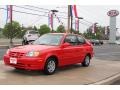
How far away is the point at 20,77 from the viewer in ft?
31.7

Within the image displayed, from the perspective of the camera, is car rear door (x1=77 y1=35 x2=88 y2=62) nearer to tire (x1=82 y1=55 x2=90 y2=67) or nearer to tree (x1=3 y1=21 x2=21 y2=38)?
tire (x1=82 y1=55 x2=90 y2=67)

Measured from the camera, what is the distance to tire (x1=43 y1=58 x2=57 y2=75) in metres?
10.1

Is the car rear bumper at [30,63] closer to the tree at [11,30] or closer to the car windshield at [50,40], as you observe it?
the car windshield at [50,40]

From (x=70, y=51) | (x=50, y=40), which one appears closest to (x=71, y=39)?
(x=70, y=51)

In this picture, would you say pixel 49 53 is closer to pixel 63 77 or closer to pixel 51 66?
pixel 51 66

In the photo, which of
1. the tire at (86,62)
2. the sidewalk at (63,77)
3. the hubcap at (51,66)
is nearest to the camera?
the sidewalk at (63,77)

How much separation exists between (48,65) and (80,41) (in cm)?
257

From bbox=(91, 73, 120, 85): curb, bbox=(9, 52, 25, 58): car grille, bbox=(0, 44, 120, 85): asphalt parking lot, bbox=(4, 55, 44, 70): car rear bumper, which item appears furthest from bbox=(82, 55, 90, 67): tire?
bbox=(9, 52, 25, 58): car grille

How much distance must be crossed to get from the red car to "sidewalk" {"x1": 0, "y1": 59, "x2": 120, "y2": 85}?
310mm

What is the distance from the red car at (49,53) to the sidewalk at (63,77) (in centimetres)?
31

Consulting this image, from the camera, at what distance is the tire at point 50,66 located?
33.3ft

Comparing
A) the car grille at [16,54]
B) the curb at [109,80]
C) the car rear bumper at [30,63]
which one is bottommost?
the curb at [109,80]

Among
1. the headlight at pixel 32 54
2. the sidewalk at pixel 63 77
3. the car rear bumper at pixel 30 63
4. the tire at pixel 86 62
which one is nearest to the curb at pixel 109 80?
the sidewalk at pixel 63 77

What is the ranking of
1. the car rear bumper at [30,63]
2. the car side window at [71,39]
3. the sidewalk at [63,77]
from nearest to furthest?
1. the sidewalk at [63,77]
2. the car rear bumper at [30,63]
3. the car side window at [71,39]
